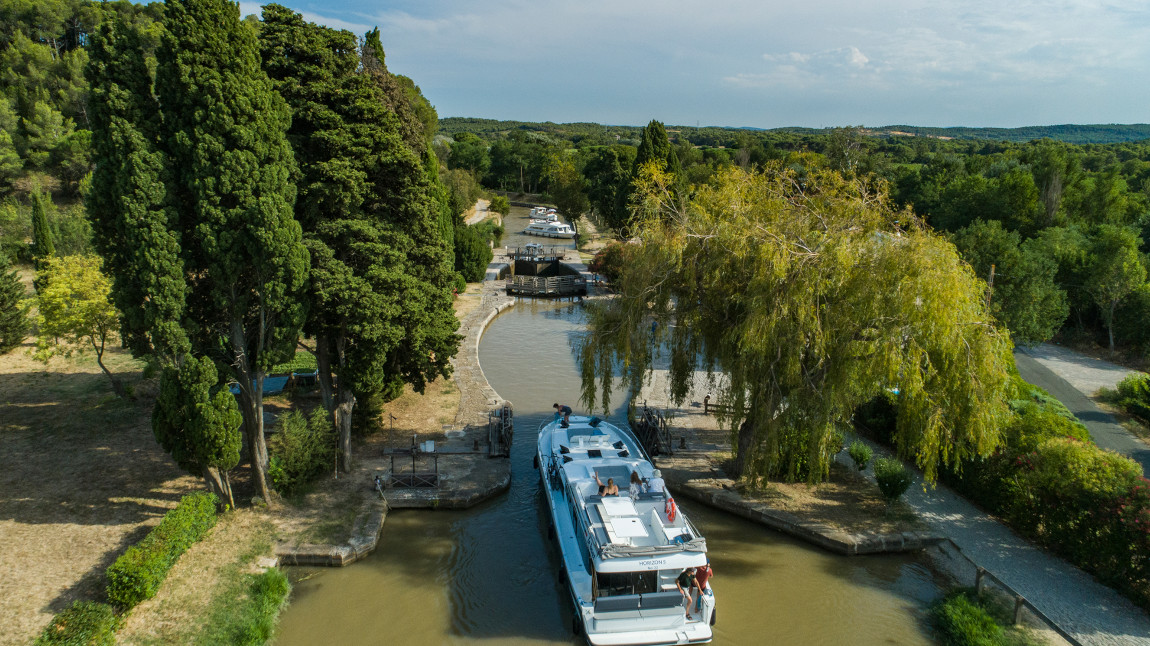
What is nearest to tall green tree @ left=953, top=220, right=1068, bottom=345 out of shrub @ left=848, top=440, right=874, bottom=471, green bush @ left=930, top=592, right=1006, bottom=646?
shrub @ left=848, top=440, right=874, bottom=471

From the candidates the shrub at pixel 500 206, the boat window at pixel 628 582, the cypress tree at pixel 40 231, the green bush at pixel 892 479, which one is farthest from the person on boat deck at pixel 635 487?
the shrub at pixel 500 206

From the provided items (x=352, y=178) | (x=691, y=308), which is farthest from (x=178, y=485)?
(x=691, y=308)

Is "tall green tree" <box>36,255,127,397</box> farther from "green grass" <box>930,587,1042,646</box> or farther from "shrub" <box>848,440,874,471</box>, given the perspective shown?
"green grass" <box>930,587,1042,646</box>

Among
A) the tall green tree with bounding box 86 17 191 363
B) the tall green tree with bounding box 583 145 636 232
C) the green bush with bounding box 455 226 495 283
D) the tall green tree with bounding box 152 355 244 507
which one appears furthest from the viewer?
the tall green tree with bounding box 583 145 636 232

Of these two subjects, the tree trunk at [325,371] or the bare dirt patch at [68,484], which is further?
the tree trunk at [325,371]

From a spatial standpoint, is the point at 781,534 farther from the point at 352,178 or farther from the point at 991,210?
the point at 991,210

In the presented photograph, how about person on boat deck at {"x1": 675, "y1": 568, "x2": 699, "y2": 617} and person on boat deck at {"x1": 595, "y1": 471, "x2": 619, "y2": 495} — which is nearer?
person on boat deck at {"x1": 675, "y1": 568, "x2": 699, "y2": 617}

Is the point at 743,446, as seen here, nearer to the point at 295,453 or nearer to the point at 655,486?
the point at 655,486

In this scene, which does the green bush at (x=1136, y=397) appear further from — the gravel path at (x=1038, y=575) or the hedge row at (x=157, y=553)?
the hedge row at (x=157, y=553)
